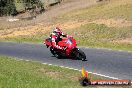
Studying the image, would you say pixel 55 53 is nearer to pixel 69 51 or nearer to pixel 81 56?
pixel 69 51

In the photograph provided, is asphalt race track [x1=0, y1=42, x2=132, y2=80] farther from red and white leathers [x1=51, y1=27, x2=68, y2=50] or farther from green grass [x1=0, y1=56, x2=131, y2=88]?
green grass [x1=0, y1=56, x2=131, y2=88]

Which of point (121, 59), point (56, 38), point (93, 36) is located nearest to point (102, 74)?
point (121, 59)

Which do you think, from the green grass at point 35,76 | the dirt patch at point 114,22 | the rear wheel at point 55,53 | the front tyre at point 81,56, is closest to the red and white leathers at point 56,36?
the rear wheel at point 55,53

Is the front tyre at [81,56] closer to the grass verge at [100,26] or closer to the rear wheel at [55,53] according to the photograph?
the rear wheel at [55,53]

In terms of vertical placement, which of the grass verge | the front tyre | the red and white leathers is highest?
the red and white leathers

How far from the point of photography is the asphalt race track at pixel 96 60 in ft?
55.5

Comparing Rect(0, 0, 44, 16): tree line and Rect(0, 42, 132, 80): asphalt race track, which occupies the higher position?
Rect(0, 42, 132, 80): asphalt race track

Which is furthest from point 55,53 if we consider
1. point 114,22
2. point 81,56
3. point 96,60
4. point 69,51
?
point 114,22

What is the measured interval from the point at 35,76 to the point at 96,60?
239 inches

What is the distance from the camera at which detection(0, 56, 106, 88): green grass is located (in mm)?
13188

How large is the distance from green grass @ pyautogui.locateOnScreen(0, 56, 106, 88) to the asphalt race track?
4.80 ft

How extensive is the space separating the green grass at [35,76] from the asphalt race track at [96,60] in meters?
1.46

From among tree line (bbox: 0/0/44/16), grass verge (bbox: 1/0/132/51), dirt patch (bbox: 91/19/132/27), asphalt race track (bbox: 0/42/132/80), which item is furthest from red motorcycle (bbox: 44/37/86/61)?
tree line (bbox: 0/0/44/16)

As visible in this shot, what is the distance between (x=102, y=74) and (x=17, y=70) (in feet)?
11.5
